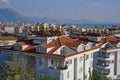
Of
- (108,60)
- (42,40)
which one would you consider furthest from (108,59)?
(42,40)

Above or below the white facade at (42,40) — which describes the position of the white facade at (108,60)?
below

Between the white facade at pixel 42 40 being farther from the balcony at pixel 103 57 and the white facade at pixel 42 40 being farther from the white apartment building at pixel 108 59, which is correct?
the white apartment building at pixel 108 59

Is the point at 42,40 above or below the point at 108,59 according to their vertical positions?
above

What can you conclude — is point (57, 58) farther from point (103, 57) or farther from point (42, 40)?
point (103, 57)

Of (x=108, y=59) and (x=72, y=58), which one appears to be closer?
(x=72, y=58)

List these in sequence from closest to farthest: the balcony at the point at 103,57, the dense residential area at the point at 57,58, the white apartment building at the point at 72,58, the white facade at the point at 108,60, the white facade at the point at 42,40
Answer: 1. the dense residential area at the point at 57,58
2. the white apartment building at the point at 72,58
3. the white facade at the point at 42,40
4. the balcony at the point at 103,57
5. the white facade at the point at 108,60

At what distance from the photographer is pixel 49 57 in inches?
1551

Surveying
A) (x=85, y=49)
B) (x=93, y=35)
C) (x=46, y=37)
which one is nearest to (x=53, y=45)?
(x=46, y=37)

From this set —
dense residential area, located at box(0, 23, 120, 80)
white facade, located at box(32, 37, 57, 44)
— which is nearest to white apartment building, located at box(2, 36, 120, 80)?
dense residential area, located at box(0, 23, 120, 80)

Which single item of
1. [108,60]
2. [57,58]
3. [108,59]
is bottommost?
[108,60]

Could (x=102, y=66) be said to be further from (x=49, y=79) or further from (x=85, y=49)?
(x=49, y=79)

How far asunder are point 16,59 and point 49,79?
8.75m

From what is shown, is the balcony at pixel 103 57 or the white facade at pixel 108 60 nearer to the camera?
the balcony at pixel 103 57

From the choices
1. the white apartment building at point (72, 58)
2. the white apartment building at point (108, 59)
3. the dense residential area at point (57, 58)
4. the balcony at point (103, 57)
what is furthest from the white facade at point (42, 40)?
the white apartment building at point (108, 59)
